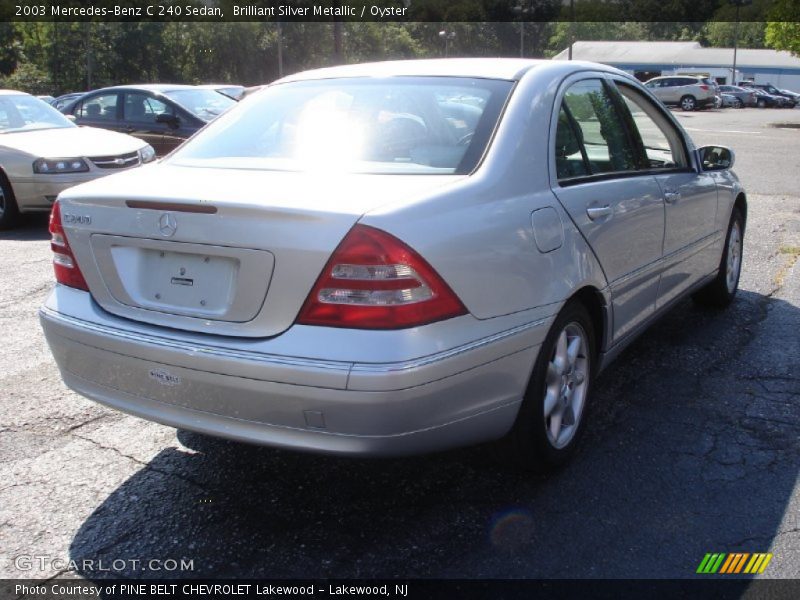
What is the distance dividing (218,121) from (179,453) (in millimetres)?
1524

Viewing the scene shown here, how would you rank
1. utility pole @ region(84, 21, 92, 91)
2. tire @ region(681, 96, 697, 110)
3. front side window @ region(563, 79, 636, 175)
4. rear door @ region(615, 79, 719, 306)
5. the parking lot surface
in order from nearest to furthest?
the parking lot surface → front side window @ region(563, 79, 636, 175) → rear door @ region(615, 79, 719, 306) → tire @ region(681, 96, 697, 110) → utility pole @ region(84, 21, 92, 91)

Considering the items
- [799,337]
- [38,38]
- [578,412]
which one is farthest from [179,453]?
[38,38]

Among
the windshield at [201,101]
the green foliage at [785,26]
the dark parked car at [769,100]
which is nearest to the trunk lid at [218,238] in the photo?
the windshield at [201,101]

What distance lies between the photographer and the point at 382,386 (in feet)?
8.07

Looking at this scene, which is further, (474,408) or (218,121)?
(218,121)

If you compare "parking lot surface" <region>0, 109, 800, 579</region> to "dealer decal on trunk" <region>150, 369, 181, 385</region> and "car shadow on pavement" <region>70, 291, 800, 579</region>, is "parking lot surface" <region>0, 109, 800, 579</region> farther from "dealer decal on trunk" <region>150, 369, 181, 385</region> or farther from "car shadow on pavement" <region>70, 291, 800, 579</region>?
"dealer decal on trunk" <region>150, 369, 181, 385</region>

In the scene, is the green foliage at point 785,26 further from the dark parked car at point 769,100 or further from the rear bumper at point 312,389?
the rear bumper at point 312,389

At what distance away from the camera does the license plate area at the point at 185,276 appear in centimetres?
262

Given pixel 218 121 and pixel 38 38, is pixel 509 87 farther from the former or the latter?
pixel 38 38

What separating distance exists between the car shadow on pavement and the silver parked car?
143ft

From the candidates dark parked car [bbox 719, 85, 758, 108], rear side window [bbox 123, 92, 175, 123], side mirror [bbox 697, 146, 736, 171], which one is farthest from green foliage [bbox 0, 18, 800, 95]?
side mirror [bbox 697, 146, 736, 171]

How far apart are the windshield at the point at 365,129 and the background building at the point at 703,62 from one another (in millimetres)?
76160

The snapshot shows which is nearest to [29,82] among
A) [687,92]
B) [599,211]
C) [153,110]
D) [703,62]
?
[687,92]

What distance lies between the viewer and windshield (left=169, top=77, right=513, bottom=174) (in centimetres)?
309
